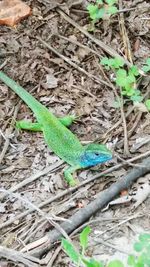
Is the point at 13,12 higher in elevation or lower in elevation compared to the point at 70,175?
higher

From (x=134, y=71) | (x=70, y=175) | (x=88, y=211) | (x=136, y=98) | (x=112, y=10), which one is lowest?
(x=88, y=211)

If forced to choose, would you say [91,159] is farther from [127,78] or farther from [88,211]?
[127,78]

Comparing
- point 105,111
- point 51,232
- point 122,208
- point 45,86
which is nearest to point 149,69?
point 105,111

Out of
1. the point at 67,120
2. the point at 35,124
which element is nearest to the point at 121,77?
the point at 67,120

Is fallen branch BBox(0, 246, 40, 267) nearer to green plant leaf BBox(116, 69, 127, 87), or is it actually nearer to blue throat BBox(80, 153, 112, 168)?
blue throat BBox(80, 153, 112, 168)

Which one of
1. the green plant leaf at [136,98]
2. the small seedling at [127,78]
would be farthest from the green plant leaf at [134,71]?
the green plant leaf at [136,98]

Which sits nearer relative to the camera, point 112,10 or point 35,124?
point 35,124

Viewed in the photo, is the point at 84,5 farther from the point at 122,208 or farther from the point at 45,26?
the point at 122,208
